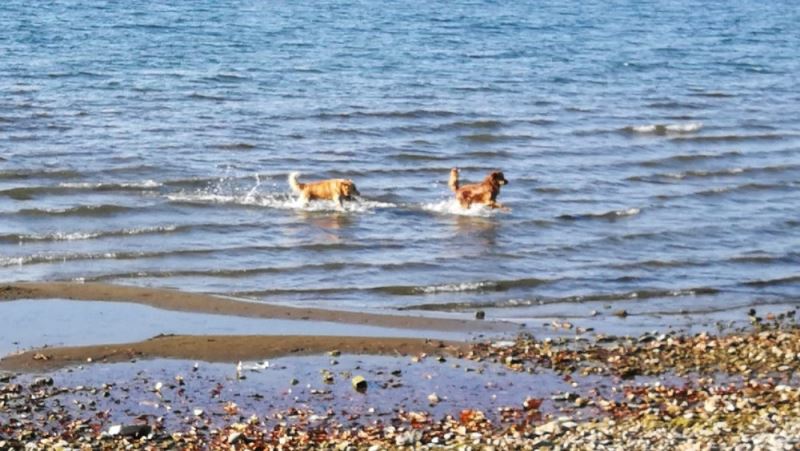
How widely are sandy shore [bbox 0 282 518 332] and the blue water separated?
0.57 m

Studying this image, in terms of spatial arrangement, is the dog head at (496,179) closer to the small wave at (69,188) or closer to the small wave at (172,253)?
the small wave at (172,253)

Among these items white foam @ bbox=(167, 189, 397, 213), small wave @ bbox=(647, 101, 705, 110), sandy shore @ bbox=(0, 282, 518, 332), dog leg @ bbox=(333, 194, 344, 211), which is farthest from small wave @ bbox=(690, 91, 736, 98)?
sandy shore @ bbox=(0, 282, 518, 332)

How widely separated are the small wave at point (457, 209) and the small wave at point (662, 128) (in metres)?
7.96

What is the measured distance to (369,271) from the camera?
19031mm

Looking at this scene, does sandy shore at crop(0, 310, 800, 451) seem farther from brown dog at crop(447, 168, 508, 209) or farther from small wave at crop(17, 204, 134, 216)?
brown dog at crop(447, 168, 508, 209)

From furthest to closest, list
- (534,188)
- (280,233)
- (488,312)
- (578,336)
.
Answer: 1. (534,188)
2. (280,233)
3. (488,312)
4. (578,336)

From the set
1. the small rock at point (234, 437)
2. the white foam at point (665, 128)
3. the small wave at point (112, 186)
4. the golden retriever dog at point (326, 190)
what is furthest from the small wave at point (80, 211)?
the white foam at point (665, 128)

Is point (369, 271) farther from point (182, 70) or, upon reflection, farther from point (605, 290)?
point (182, 70)

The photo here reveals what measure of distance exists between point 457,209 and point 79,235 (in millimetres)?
5842

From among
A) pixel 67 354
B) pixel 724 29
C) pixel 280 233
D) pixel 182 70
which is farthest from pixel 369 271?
pixel 724 29

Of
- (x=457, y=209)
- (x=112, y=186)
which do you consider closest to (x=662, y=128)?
(x=457, y=209)

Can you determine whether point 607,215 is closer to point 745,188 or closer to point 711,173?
point 745,188

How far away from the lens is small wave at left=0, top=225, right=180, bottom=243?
1992 centimetres

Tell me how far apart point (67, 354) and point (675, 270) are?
8501mm
